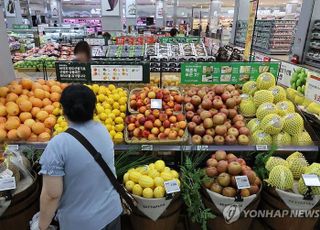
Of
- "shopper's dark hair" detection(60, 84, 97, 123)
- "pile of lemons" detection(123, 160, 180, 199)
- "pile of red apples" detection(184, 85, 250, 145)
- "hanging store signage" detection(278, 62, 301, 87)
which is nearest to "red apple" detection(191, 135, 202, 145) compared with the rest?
"pile of red apples" detection(184, 85, 250, 145)

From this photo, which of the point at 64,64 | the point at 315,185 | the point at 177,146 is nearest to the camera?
the point at 315,185

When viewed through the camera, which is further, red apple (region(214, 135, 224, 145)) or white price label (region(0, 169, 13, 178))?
red apple (region(214, 135, 224, 145))

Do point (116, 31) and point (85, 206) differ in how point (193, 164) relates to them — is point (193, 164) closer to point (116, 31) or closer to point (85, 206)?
point (85, 206)

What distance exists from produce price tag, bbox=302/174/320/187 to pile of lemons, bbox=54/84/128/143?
167 centimetres

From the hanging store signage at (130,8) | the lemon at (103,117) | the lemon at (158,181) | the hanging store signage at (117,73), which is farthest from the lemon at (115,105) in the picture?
the hanging store signage at (130,8)

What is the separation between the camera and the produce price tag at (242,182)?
2.16 meters

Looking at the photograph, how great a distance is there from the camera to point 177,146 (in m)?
2.65

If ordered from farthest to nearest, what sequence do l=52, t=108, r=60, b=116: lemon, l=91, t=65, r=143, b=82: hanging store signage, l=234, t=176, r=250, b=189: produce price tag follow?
l=91, t=65, r=143, b=82: hanging store signage → l=52, t=108, r=60, b=116: lemon → l=234, t=176, r=250, b=189: produce price tag

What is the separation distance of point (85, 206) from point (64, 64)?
236 cm

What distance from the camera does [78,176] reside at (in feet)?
5.08

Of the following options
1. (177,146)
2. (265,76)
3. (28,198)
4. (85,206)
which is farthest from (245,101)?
(28,198)

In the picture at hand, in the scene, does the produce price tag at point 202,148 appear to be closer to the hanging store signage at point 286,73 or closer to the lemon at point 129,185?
the lemon at point 129,185

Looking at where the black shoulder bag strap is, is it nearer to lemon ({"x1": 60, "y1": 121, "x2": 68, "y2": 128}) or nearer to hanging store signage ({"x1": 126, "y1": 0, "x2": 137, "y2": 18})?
lemon ({"x1": 60, "y1": 121, "x2": 68, "y2": 128})

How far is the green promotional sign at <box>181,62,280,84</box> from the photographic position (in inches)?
147
